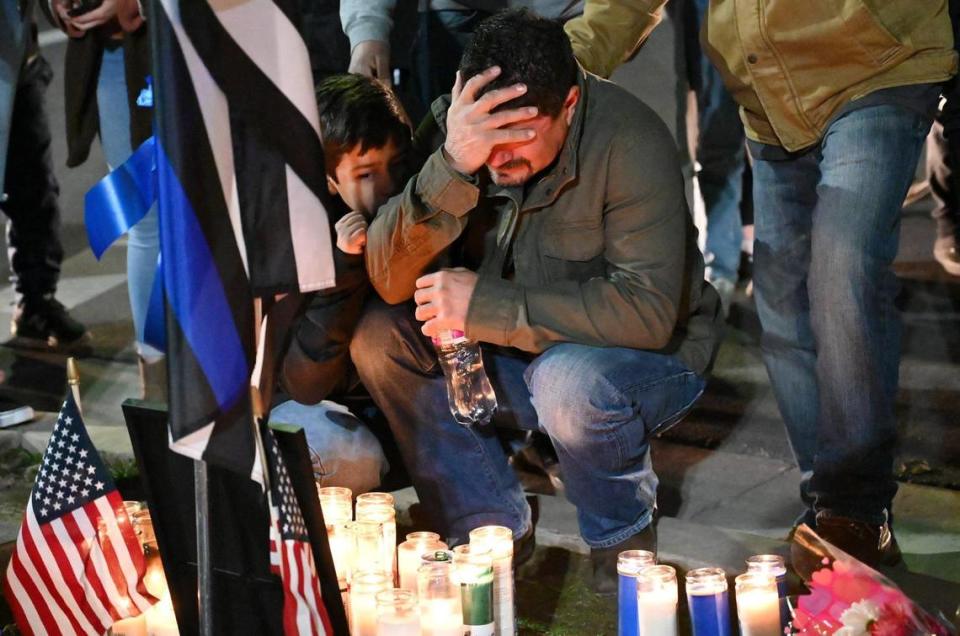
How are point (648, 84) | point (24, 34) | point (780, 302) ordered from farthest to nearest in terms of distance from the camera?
1. point (648, 84)
2. point (24, 34)
3. point (780, 302)

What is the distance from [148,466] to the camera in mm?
Result: 3271

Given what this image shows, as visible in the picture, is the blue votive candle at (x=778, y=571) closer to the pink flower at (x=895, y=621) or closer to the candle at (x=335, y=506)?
the pink flower at (x=895, y=621)

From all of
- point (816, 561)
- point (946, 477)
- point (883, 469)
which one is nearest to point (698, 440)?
point (946, 477)

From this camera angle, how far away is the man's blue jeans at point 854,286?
3.53m

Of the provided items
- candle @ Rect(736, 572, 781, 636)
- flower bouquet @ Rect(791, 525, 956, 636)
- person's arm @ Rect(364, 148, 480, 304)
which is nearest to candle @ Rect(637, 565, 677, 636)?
candle @ Rect(736, 572, 781, 636)

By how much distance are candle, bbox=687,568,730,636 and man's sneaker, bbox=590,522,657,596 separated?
1.89ft

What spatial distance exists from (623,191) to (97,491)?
1.39 metres

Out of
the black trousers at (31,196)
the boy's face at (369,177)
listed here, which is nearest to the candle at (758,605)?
the boy's face at (369,177)

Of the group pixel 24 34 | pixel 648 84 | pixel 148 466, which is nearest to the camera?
pixel 148 466

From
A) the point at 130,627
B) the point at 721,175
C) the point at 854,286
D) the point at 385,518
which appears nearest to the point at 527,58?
the point at 854,286

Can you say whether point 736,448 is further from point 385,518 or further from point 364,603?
point 364,603

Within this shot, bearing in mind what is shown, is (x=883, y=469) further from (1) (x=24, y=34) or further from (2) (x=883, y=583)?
(1) (x=24, y=34)

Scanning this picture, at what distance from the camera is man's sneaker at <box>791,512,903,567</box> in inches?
142

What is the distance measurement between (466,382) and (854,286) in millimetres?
983
